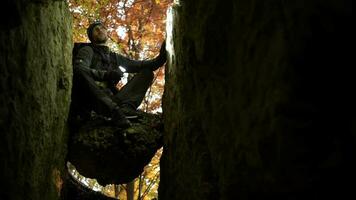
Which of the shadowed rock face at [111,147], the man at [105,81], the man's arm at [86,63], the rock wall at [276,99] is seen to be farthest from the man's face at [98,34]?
the rock wall at [276,99]

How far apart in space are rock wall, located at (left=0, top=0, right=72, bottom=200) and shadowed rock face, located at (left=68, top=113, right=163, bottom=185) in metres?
0.34

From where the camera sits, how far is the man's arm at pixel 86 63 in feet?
23.6

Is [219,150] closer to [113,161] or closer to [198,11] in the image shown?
[198,11]

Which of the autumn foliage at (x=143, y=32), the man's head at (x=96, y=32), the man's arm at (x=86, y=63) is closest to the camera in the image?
the man's arm at (x=86, y=63)

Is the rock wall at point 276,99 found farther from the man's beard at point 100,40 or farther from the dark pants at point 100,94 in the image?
the man's beard at point 100,40

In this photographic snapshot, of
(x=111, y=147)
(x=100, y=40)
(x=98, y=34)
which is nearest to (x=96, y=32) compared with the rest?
(x=98, y=34)

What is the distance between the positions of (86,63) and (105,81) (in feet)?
1.70

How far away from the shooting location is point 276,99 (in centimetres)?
309

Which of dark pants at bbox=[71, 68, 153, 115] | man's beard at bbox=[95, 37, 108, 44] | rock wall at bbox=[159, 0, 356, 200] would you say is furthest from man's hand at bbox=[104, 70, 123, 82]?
rock wall at bbox=[159, 0, 356, 200]

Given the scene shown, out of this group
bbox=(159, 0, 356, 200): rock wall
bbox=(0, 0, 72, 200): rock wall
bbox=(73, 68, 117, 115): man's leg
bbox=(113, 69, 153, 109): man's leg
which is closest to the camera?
bbox=(159, 0, 356, 200): rock wall

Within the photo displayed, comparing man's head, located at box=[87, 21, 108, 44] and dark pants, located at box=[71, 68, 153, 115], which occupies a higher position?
man's head, located at box=[87, 21, 108, 44]

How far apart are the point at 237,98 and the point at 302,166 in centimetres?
109

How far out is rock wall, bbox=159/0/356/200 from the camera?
2.90 meters

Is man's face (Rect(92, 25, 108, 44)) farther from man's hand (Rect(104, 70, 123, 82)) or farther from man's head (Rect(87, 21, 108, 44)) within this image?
man's hand (Rect(104, 70, 123, 82))
